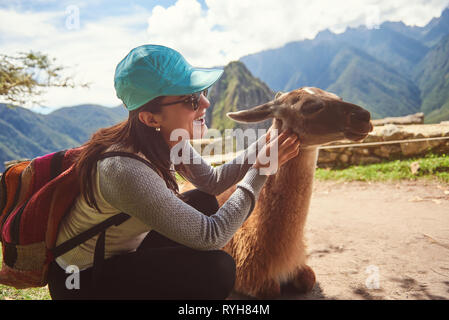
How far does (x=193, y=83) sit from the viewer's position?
1.75 metres

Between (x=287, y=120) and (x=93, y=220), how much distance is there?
1491 millimetres

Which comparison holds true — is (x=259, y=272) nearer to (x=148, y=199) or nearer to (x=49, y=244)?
(x=148, y=199)

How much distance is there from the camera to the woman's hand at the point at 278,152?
191cm

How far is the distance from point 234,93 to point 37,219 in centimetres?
10042

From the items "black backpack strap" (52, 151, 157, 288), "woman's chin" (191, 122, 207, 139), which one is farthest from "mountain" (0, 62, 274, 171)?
"black backpack strap" (52, 151, 157, 288)

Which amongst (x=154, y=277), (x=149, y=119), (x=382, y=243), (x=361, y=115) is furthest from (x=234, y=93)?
(x=154, y=277)

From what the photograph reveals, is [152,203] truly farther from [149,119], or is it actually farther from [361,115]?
[361,115]

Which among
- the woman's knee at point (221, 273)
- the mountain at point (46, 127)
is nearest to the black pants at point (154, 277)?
the woman's knee at point (221, 273)

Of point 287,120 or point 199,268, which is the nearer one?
point 199,268

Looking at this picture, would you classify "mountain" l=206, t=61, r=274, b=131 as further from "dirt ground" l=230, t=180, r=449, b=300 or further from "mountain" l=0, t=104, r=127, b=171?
"dirt ground" l=230, t=180, r=449, b=300

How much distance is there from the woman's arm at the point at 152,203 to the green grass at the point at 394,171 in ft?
18.5

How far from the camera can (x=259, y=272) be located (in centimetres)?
249

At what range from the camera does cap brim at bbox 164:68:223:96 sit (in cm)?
170

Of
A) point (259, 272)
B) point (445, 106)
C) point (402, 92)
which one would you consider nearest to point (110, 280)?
point (259, 272)
